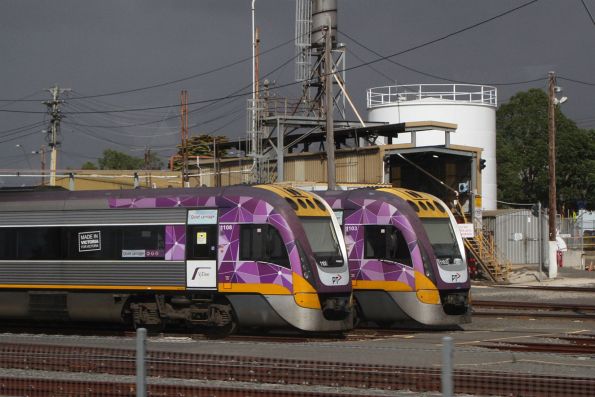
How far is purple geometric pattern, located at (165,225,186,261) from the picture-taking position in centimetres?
2073

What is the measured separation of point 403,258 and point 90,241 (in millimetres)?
6901

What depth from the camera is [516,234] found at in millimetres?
47812

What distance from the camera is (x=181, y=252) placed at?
20.7 m

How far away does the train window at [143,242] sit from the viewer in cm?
2098

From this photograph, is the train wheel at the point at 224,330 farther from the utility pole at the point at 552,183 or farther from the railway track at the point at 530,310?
the utility pole at the point at 552,183

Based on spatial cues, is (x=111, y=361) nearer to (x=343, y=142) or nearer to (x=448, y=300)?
(x=448, y=300)

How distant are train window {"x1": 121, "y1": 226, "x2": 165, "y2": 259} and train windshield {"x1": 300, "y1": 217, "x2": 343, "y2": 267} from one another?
3.11 metres

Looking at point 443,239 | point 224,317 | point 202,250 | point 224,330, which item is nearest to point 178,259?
point 202,250

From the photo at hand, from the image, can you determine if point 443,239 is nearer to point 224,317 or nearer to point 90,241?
point 224,317

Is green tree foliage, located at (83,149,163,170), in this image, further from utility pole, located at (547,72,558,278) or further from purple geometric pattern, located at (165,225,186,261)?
purple geometric pattern, located at (165,225,186,261)

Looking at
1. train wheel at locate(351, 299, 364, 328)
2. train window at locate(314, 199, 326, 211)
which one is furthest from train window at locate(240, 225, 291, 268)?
train wheel at locate(351, 299, 364, 328)

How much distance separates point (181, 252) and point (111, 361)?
909 centimetres

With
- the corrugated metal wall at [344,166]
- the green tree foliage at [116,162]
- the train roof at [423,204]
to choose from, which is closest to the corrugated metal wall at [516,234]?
the corrugated metal wall at [344,166]

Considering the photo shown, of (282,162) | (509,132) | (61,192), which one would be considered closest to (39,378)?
(61,192)
